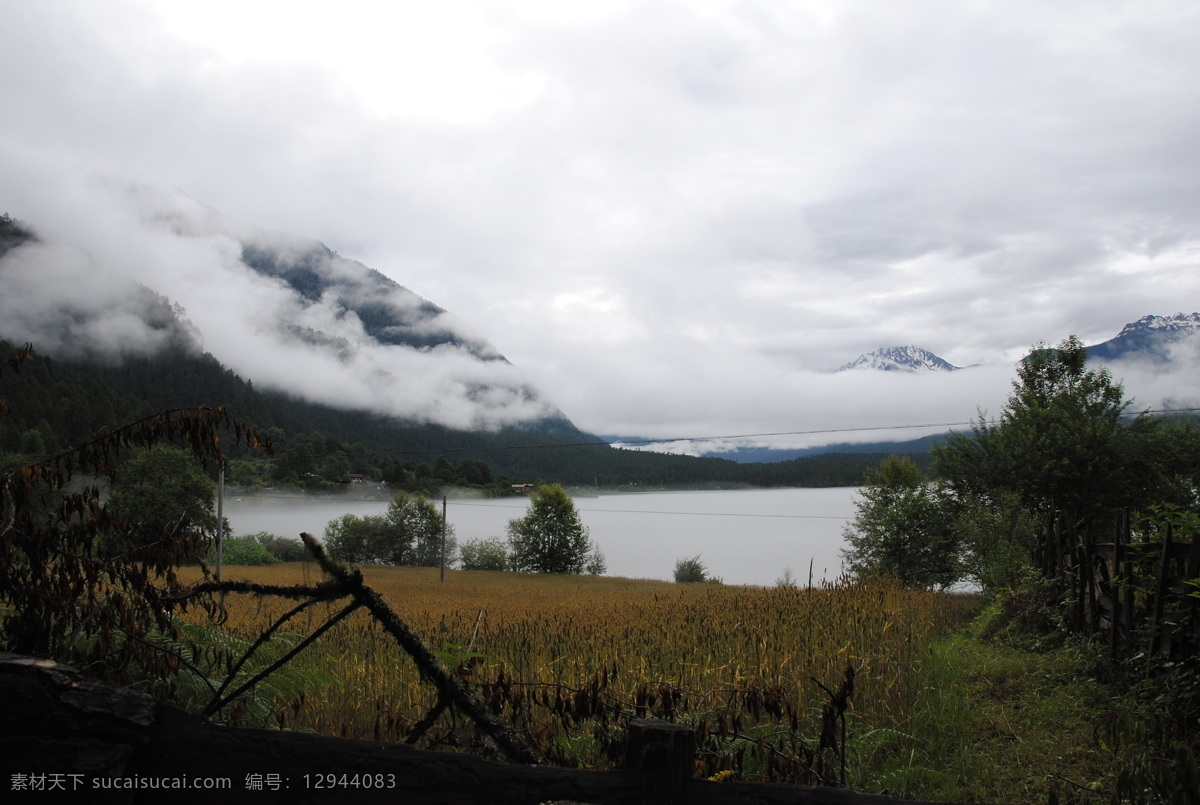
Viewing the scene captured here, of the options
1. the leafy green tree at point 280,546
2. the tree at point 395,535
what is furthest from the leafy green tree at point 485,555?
the leafy green tree at point 280,546

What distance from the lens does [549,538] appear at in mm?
71062

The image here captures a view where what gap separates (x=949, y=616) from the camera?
15609 mm

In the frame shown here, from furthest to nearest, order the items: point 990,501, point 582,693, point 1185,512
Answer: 1. point 990,501
2. point 1185,512
3. point 582,693

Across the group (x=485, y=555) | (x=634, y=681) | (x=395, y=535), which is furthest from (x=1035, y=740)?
(x=395, y=535)

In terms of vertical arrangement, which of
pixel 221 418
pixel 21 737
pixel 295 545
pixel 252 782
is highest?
pixel 221 418

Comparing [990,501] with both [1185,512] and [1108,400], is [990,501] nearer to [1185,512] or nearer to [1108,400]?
[1108,400]

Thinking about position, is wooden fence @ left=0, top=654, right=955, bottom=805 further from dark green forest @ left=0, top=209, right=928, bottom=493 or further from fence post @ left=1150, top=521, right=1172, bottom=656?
fence post @ left=1150, top=521, right=1172, bottom=656

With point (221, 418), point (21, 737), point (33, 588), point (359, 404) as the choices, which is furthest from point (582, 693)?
point (359, 404)

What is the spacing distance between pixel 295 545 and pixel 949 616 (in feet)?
198

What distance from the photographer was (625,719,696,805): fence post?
67.7 inches

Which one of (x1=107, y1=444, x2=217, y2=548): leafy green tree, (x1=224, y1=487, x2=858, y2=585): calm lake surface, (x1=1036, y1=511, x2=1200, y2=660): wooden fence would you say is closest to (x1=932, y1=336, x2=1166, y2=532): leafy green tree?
(x1=224, y1=487, x2=858, y2=585): calm lake surface

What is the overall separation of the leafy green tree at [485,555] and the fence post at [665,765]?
238ft

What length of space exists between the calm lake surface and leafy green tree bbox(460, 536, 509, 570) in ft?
14.2

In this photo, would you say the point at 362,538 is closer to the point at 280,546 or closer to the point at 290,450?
the point at 280,546
